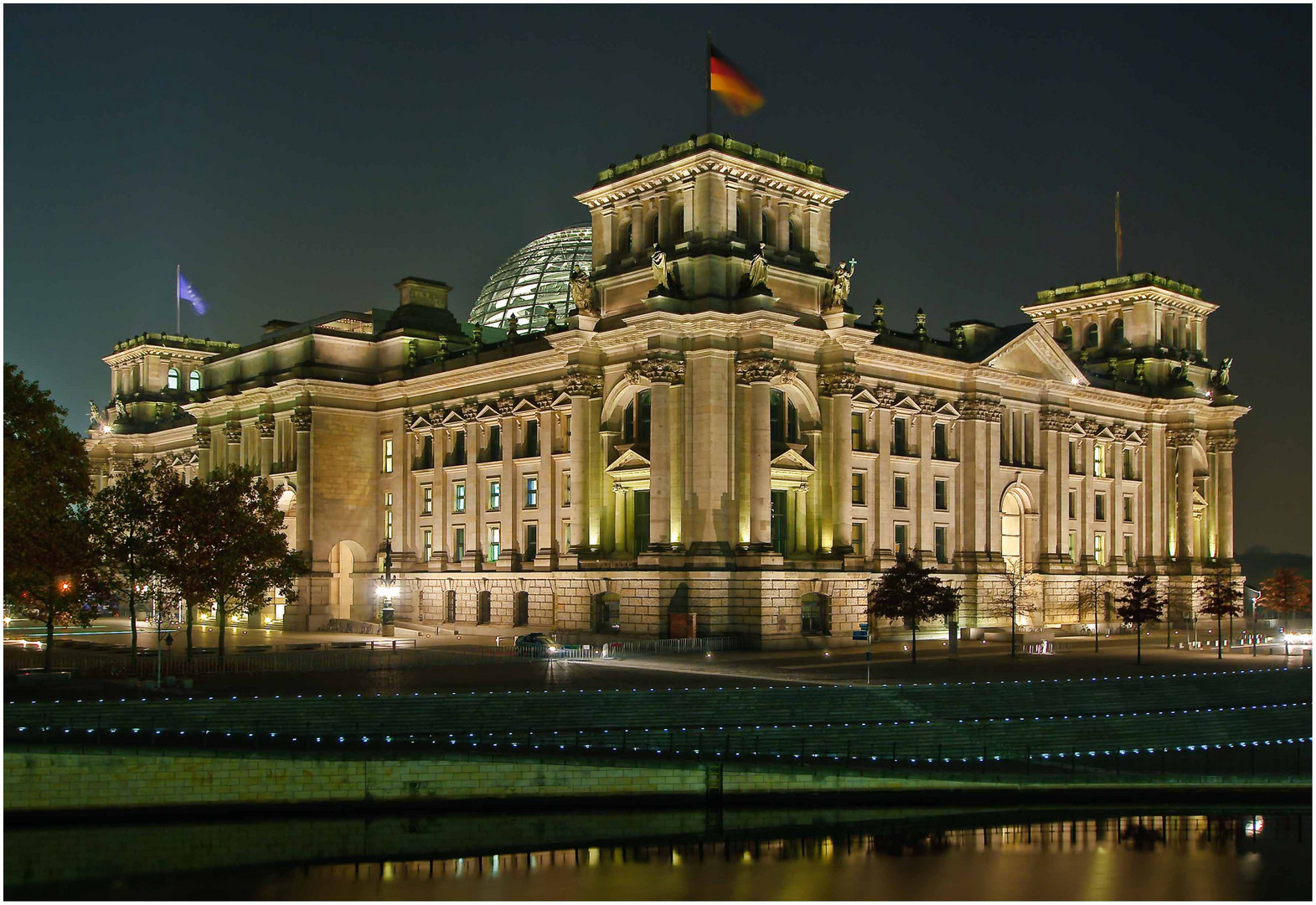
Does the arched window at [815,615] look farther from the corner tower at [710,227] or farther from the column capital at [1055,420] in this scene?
the column capital at [1055,420]

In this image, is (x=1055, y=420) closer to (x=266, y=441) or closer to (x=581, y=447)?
(x=581, y=447)

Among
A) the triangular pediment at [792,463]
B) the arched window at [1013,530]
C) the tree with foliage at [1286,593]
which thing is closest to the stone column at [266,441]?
the triangular pediment at [792,463]

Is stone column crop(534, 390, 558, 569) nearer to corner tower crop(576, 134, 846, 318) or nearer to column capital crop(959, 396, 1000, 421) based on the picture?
corner tower crop(576, 134, 846, 318)

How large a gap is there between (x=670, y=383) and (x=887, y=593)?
15.6 m

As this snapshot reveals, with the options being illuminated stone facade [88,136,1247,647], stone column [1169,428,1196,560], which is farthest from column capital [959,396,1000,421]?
stone column [1169,428,1196,560]

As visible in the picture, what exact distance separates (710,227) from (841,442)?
45.3 feet

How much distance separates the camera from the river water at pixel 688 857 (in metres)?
33.2

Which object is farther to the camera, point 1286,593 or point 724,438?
point 1286,593

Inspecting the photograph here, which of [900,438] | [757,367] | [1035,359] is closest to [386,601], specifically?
[757,367]

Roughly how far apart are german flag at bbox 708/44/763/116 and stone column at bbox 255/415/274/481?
42339mm

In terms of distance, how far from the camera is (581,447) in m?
77.9

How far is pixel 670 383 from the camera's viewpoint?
72875 mm

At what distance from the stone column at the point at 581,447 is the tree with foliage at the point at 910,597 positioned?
1716 cm

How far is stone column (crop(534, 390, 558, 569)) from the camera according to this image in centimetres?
8331
